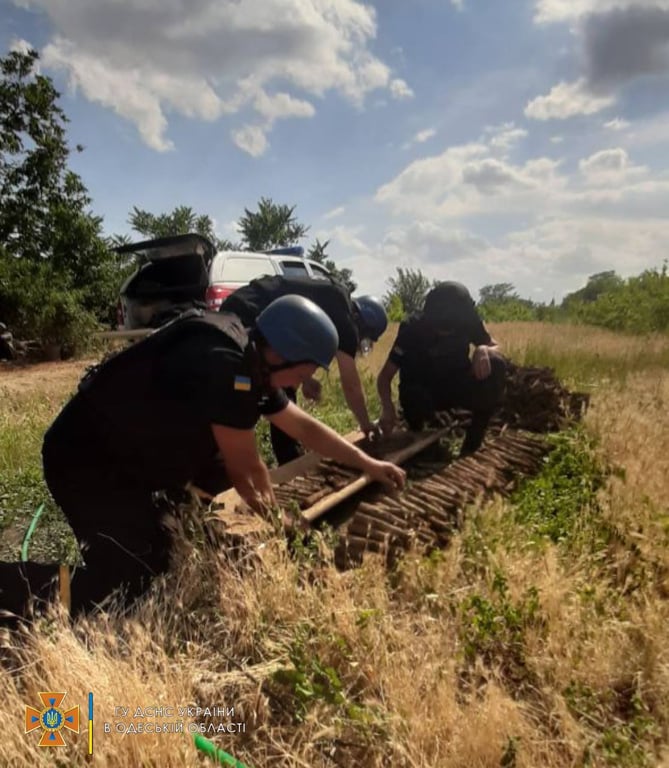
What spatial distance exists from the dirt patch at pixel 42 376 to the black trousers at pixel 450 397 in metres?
5.51

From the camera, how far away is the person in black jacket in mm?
5078

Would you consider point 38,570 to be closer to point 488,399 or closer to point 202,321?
point 202,321

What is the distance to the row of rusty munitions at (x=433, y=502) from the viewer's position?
8.72 feet

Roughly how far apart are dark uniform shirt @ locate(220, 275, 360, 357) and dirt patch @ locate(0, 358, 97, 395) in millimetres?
5162

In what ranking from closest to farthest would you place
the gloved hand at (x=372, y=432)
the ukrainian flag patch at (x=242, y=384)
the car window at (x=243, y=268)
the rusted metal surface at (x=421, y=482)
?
the ukrainian flag patch at (x=242, y=384)
the rusted metal surface at (x=421, y=482)
the gloved hand at (x=372, y=432)
the car window at (x=243, y=268)

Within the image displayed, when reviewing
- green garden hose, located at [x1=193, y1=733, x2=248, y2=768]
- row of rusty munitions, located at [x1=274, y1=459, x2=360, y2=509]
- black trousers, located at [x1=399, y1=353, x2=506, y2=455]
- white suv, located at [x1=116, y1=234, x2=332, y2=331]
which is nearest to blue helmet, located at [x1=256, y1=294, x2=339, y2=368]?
row of rusty munitions, located at [x1=274, y1=459, x2=360, y2=509]

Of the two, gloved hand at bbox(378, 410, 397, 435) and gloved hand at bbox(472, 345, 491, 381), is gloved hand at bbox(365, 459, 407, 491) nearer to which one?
gloved hand at bbox(378, 410, 397, 435)

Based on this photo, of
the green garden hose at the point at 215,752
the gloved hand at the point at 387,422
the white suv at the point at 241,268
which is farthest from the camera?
the white suv at the point at 241,268

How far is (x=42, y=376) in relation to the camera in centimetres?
1172

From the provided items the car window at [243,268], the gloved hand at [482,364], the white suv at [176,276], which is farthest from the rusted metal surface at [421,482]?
the car window at [243,268]

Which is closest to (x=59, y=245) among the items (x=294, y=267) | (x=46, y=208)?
(x=46, y=208)

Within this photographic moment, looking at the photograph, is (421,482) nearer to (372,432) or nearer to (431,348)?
(372,432)

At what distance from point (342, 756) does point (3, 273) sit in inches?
612

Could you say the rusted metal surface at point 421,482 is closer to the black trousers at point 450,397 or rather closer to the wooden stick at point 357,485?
the wooden stick at point 357,485
